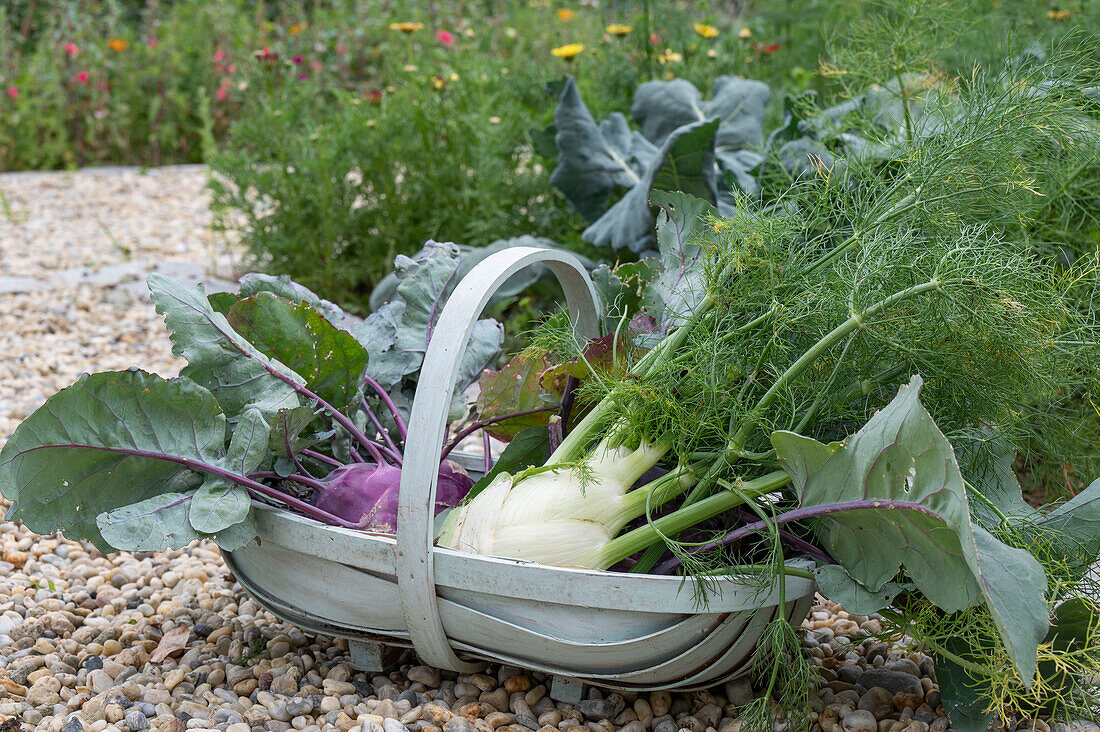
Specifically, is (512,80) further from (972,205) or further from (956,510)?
(956,510)

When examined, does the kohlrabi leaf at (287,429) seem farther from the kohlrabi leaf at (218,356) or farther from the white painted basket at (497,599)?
the white painted basket at (497,599)

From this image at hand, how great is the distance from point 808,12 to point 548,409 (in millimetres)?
2981

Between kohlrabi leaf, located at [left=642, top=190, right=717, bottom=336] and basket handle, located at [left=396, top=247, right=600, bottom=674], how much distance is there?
0.33 m

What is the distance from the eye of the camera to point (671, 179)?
239 centimetres

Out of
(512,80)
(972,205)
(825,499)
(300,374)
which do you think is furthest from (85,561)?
(512,80)

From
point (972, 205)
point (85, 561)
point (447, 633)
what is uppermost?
point (972, 205)

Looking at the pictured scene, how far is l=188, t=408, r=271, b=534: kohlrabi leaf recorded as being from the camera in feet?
4.40

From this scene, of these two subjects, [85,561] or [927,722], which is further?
[85,561]

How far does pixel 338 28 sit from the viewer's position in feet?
19.8

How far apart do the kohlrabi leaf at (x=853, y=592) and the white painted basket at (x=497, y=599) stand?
0.14 ft

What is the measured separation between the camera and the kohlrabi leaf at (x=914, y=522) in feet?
3.43

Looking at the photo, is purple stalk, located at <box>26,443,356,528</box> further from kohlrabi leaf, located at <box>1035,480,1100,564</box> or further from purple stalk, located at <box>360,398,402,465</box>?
kohlrabi leaf, located at <box>1035,480,1100,564</box>

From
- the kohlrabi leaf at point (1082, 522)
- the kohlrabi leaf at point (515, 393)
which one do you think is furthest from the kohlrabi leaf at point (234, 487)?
the kohlrabi leaf at point (1082, 522)

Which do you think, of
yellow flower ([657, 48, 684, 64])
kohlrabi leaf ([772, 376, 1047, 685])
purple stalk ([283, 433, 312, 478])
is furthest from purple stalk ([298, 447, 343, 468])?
yellow flower ([657, 48, 684, 64])
